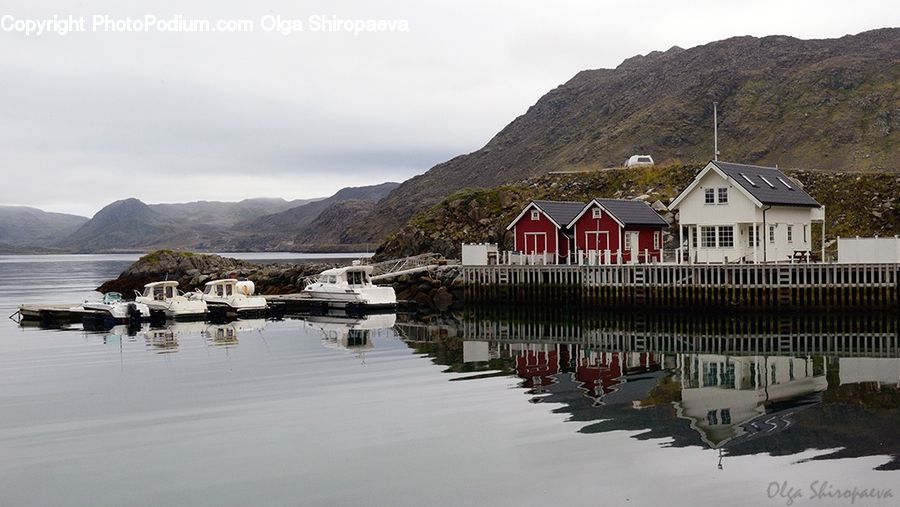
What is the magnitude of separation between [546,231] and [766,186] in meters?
15.9

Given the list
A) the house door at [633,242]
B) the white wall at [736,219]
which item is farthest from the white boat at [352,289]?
the white wall at [736,219]

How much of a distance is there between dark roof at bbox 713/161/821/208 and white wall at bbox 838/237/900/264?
18.9 ft

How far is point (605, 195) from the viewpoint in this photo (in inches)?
3698

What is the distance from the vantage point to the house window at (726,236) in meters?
53.8

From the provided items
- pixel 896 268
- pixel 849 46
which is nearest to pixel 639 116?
pixel 849 46

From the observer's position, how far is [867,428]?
22.1m

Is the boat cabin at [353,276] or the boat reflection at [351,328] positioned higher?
the boat cabin at [353,276]

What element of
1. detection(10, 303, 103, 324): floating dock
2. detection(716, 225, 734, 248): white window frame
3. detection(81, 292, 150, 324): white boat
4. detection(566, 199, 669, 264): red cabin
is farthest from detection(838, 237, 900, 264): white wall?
detection(10, 303, 103, 324): floating dock

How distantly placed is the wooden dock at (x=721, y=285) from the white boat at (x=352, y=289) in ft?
32.0

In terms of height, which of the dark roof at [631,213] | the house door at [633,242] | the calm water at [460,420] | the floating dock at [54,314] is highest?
the dark roof at [631,213]

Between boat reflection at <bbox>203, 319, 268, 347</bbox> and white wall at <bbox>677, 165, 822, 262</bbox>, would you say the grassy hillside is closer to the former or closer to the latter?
white wall at <bbox>677, 165, 822, 262</bbox>

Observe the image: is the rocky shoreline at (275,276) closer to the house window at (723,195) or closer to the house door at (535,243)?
the house door at (535,243)

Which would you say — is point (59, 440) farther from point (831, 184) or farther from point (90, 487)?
point (831, 184)

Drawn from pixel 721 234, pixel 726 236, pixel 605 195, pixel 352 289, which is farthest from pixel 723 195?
pixel 605 195
